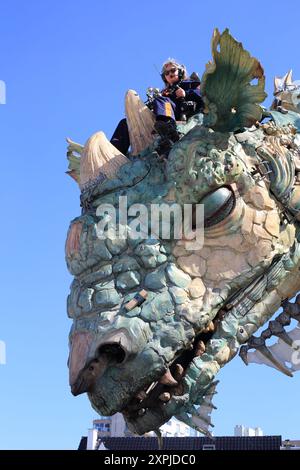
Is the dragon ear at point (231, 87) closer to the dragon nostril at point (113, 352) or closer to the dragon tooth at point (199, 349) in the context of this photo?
the dragon tooth at point (199, 349)

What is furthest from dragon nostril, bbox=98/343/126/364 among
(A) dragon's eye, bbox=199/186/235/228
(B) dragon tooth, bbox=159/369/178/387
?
(A) dragon's eye, bbox=199/186/235/228

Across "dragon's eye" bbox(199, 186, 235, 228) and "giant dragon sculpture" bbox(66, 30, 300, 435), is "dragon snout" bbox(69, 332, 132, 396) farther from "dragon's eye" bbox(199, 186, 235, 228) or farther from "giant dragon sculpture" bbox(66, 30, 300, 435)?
"dragon's eye" bbox(199, 186, 235, 228)

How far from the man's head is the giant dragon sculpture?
2.08ft

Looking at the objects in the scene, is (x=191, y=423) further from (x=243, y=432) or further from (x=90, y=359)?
(x=243, y=432)

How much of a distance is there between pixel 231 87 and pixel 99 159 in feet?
4.13

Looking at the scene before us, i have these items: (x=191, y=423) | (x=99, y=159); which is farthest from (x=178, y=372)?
(x=99, y=159)

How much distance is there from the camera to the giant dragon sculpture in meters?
6.46

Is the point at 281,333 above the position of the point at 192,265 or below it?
below

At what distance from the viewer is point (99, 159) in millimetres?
7367

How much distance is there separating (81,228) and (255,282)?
145 centimetres

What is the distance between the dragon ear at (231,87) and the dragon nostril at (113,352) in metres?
1.97

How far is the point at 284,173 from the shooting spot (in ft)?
24.2

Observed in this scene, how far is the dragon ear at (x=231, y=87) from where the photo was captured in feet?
22.3
